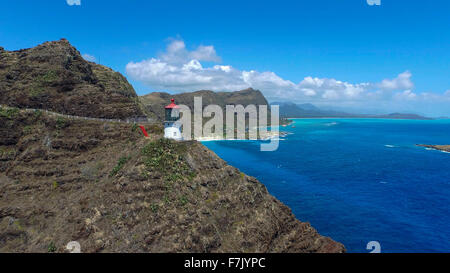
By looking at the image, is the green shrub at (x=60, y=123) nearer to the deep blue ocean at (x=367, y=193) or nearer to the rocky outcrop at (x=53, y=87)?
the rocky outcrop at (x=53, y=87)

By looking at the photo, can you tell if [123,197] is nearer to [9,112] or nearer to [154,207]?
[154,207]

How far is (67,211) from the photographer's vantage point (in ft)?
103

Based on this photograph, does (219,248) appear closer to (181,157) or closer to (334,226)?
(181,157)

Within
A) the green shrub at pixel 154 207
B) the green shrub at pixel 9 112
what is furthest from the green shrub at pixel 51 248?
the green shrub at pixel 9 112

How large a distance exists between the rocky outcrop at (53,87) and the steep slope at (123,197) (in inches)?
173

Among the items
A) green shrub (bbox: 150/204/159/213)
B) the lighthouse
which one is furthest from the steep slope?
the lighthouse

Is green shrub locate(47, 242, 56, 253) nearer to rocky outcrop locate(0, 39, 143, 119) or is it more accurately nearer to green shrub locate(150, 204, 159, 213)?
green shrub locate(150, 204, 159, 213)

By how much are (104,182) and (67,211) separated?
499 cm

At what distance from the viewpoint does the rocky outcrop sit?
149 ft

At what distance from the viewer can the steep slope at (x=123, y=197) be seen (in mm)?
28578

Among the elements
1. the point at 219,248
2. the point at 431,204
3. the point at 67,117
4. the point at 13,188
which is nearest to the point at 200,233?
the point at 219,248

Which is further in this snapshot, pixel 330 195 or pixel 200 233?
pixel 330 195

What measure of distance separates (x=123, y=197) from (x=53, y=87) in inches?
1162
